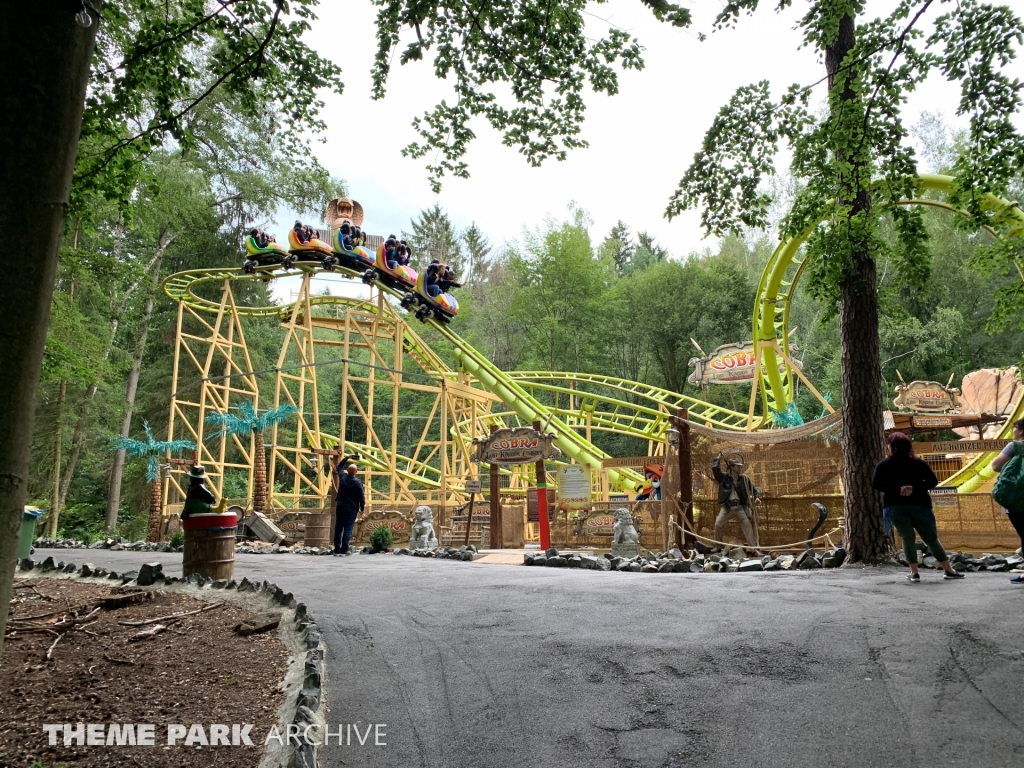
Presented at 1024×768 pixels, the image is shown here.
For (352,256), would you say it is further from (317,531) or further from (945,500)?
(945,500)

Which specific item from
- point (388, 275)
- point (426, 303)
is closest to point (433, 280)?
point (426, 303)

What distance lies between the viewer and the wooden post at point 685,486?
10.3 metres

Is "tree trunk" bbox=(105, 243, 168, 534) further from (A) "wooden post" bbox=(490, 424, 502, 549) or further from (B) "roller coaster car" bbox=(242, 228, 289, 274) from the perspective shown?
(A) "wooden post" bbox=(490, 424, 502, 549)

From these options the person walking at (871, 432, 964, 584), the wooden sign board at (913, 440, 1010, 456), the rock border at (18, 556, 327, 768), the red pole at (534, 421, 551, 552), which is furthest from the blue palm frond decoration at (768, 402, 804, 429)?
the rock border at (18, 556, 327, 768)

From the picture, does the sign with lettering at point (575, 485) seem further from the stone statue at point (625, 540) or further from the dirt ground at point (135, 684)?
the dirt ground at point (135, 684)

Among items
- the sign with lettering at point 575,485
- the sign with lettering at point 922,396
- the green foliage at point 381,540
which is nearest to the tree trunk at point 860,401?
the sign with lettering at point 575,485

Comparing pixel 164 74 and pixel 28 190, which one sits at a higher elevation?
pixel 164 74

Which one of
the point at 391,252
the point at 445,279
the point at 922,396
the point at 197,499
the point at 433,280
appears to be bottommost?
the point at 197,499

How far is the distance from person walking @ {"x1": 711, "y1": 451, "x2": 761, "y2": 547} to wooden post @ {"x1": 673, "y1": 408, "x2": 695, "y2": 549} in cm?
52

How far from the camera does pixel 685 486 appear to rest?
34.1 ft

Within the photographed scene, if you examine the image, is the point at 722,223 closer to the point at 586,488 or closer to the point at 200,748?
the point at 586,488

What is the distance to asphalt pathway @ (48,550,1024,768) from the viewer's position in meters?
3.02

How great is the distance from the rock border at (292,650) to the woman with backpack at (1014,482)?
5.67 metres

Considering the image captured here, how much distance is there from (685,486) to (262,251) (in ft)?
44.2
